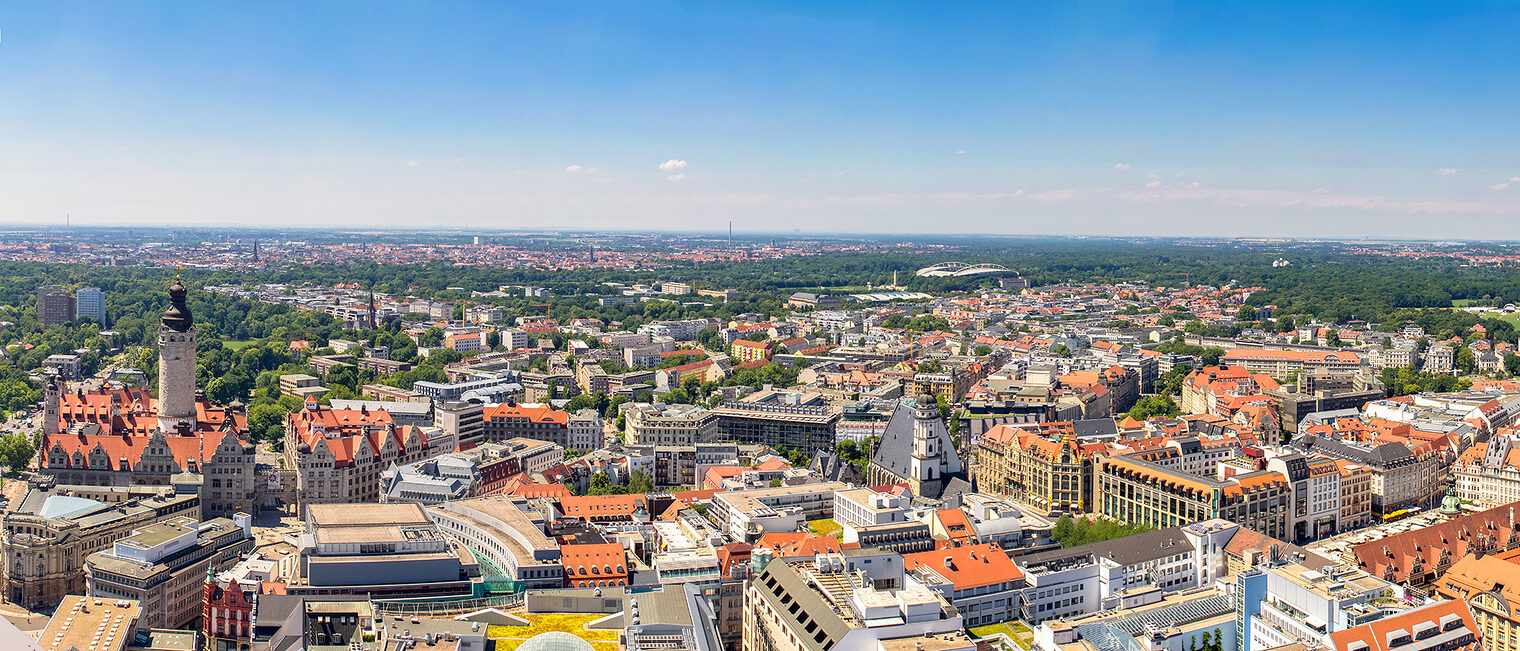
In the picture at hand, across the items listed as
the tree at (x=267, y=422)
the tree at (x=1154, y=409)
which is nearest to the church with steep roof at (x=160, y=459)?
the tree at (x=267, y=422)

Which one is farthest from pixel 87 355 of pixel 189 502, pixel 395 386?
pixel 189 502

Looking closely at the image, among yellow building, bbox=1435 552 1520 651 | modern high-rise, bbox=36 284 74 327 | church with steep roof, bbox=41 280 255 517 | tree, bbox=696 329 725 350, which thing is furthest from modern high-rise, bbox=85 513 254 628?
modern high-rise, bbox=36 284 74 327

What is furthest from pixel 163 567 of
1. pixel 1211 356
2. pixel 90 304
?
pixel 90 304

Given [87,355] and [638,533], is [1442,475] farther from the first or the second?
[87,355]

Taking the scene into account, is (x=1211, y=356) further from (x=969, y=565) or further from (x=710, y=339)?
(x=969, y=565)

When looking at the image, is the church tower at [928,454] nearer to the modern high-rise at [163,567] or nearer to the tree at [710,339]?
the modern high-rise at [163,567]

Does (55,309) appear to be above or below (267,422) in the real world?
above
